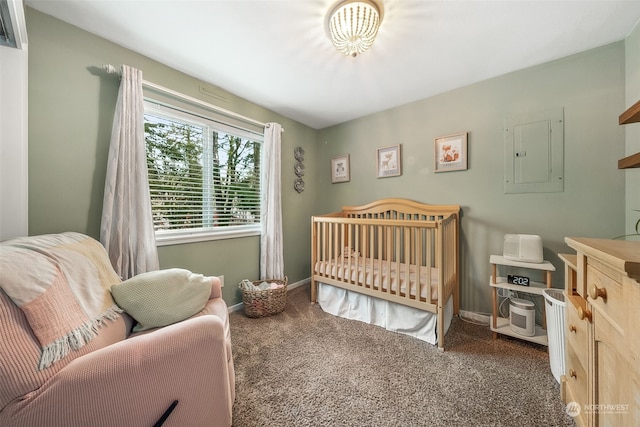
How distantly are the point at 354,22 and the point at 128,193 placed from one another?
74.0 inches

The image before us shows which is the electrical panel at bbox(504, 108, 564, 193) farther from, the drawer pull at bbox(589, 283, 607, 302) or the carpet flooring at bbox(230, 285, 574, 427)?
the drawer pull at bbox(589, 283, 607, 302)

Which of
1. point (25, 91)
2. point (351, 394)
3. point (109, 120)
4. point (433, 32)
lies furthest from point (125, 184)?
point (433, 32)

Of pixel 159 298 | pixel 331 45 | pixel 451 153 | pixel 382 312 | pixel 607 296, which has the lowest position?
pixel 382 312

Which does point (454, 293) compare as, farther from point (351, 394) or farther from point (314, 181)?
point (314, 181)

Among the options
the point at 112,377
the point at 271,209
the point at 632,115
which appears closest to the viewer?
the point at 112,377

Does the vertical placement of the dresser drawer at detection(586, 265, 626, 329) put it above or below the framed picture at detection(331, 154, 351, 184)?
below

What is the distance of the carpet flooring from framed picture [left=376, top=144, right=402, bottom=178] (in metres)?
1.70

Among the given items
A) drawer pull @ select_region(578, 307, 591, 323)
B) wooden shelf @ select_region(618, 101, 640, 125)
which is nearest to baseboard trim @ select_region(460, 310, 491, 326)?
drawer pull @ select_region(578, 307, 591, 323)

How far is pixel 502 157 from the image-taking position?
202 cm

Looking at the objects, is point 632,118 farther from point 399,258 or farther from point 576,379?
point 399,258

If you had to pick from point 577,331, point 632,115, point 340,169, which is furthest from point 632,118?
point 340,169

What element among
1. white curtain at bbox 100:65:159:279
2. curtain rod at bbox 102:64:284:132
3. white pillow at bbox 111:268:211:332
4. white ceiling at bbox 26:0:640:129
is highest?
white ceiling at bbox 26:0:640:129

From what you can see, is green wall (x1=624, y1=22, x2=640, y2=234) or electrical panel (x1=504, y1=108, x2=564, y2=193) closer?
green wall (x1=624, y1=22, x2=640, y2=234)

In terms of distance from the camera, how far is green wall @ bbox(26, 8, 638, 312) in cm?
141
